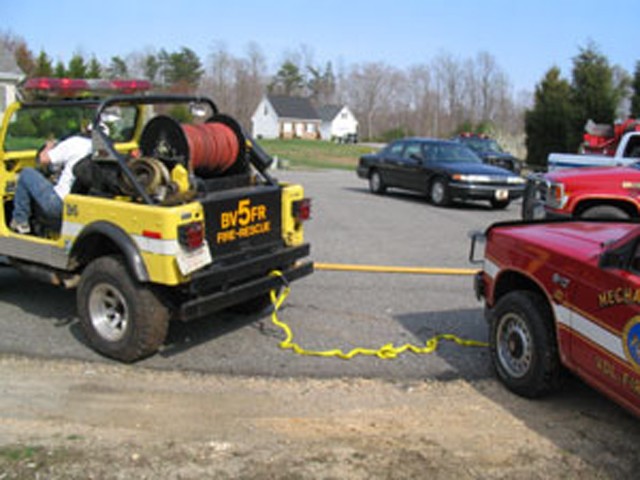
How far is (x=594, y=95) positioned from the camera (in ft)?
91.4

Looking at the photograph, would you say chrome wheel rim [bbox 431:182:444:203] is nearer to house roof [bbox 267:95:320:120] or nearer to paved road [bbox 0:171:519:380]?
paved road [bbox 0:171:519:380]

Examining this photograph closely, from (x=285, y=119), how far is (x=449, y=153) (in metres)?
74.1

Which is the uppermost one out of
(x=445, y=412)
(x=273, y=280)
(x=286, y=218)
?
(x=286, y=218)

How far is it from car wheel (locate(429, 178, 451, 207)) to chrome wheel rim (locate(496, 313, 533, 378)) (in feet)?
34.8

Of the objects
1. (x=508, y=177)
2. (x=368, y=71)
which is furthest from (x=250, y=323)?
(x=368, y=71)

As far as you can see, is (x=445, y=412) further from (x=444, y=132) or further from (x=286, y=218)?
(x=444, y=132)

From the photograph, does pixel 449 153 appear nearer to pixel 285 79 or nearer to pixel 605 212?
pixel 605 212

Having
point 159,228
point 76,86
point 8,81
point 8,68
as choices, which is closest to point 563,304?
point 159,228

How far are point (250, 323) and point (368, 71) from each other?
106 m

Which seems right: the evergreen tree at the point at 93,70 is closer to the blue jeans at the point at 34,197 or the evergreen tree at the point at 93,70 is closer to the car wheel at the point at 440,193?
the car wheel at the point at 440,193

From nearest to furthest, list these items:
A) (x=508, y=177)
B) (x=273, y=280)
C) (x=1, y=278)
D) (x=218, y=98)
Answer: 1. (x=273, y=280)
2. (x=1, y=278)
3. (x=508, y=177)
4. (x=218, y=98)

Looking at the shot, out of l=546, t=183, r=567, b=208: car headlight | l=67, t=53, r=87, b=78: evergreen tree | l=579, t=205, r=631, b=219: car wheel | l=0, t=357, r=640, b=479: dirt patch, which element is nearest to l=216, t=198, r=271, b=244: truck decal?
l=0, t=357, r=640, b=479: dirt patch

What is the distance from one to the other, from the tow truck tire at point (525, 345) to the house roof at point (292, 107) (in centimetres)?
8512

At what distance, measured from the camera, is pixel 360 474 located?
374 cm
